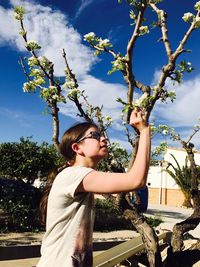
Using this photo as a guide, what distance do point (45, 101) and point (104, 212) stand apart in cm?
1078

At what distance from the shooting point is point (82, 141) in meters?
2.36

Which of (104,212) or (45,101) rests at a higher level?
(45,101)

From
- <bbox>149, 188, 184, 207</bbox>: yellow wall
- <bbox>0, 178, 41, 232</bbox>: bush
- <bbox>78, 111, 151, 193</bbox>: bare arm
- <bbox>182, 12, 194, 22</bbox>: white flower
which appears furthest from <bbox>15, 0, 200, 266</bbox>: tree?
<bbox>149, 188, 184, 207</bbox>: yellow wall

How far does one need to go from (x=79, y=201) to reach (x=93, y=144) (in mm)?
352

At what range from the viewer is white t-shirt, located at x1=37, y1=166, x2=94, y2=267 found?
6.82ft

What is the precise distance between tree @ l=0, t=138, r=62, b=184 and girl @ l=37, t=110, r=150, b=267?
1826 centimetres

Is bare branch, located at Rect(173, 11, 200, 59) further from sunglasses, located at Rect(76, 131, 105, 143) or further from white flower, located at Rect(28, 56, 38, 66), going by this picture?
sunglasses, located at Rect(76, 131, 105, 143)

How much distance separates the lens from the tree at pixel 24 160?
68.0 feet

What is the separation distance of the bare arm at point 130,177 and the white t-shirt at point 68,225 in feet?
0.19

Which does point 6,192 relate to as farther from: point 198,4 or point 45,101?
point 198,4

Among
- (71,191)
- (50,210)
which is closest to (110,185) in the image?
(71,191)

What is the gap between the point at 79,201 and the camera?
216 cm

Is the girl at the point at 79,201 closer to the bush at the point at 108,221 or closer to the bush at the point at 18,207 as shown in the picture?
the bush at the point at 18,207

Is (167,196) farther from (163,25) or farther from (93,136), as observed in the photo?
(93,136)
